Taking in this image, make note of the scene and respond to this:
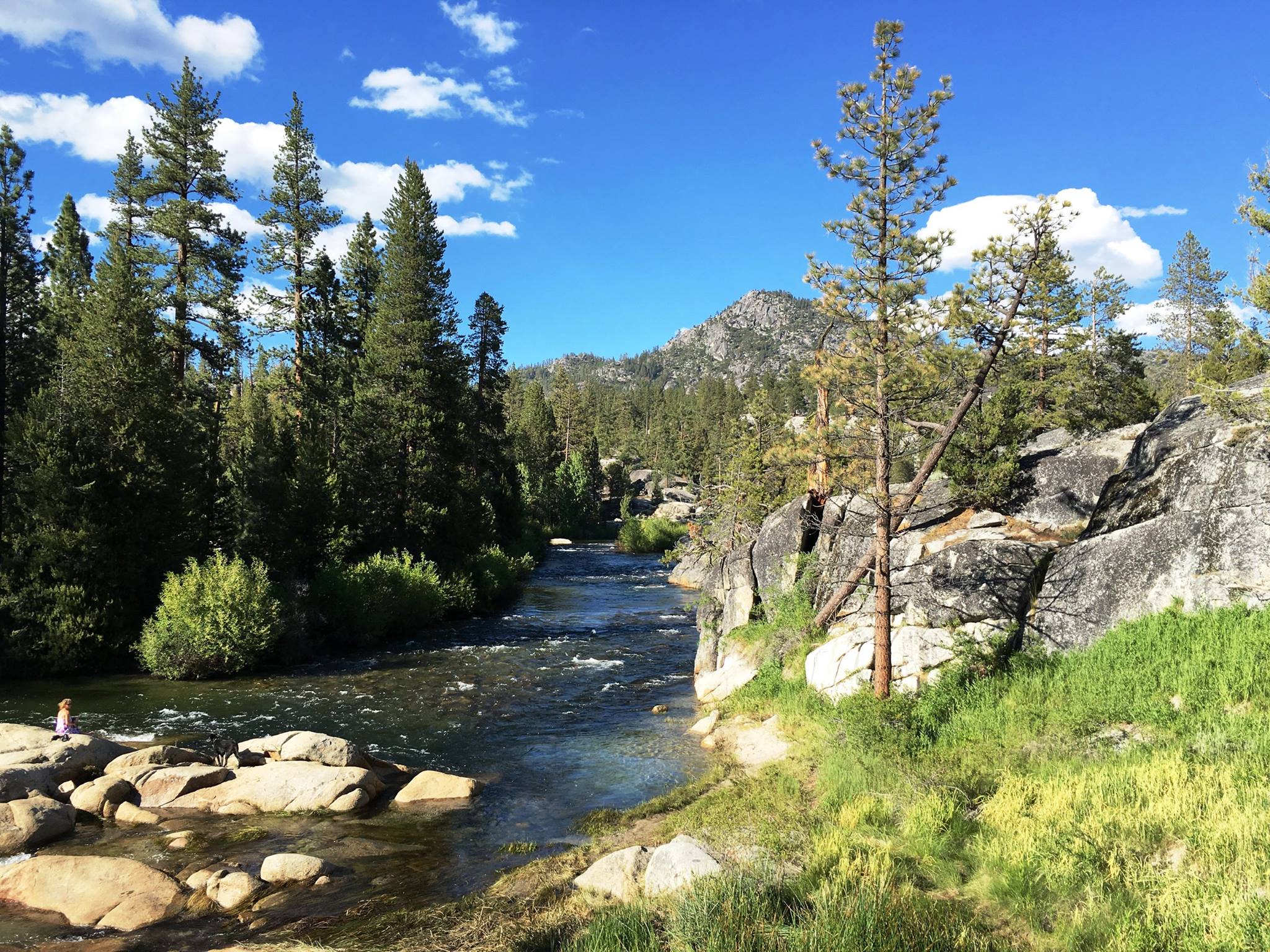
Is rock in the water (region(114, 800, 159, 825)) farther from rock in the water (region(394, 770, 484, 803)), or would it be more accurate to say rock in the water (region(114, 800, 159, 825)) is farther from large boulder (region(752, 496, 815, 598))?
large boulder (region(752, 496, 815, 598))

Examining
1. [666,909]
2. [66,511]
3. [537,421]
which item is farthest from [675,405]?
[666,909]

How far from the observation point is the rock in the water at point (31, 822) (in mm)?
11703

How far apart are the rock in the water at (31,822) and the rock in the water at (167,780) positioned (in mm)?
1295

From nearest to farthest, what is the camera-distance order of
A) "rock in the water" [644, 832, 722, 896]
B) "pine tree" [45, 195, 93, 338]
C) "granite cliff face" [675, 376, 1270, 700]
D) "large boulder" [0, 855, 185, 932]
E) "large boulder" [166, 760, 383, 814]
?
1. "rock in the water" [644, 832, 722, 896]
2. "large boulder" [0, 855, 185, 932]
3. "granite cliff face" [675, 376, 1270, 700]
4. "large boulder" [166, 760, 383, 814]
5. "pine tree" [45, 195, 93, 338]

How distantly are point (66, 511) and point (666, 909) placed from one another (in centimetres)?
2431

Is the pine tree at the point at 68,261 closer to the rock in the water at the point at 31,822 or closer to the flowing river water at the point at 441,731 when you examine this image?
the flowing river water at the point at 441,731

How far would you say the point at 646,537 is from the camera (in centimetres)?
6931

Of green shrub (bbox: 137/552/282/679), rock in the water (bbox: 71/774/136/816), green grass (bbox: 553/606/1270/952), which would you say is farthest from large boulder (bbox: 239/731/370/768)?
green shrub (bbox: 137/552/282/679)

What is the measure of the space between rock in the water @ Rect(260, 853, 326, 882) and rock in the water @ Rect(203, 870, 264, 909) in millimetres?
170

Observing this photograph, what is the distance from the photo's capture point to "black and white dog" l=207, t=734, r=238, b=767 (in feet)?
50.3

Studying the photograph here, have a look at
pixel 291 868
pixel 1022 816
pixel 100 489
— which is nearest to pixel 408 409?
pixel 100 489

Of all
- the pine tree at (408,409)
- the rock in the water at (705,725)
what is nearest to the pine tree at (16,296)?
the pine tree at (408,409)

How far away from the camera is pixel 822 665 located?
16281 millimetres

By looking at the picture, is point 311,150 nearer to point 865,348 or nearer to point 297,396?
point 297,396
